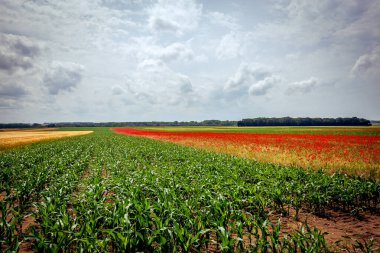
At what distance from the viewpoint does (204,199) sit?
6352mm

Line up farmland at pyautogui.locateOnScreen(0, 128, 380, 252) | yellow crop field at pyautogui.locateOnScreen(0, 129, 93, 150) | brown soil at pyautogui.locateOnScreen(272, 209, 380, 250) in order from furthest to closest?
1. yellow crop field at pyautogui.locateOnScreen(0, 129, 93, 150)
2. brown soil at pyautogui.locateOnScreen(272, 209, 380, 250)
3. farmland at pyautogui.locateOnScreen(0, 128, 380, 252)

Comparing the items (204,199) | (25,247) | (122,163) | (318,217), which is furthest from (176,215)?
(122,163)

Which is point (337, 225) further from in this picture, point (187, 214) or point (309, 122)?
point (309, 122)

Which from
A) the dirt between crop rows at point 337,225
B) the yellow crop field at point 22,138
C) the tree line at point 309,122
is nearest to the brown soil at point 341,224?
the dirt between crop rows at point 337,225

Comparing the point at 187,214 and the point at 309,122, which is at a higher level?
the point at 309,122

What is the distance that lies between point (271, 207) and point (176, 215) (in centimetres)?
386

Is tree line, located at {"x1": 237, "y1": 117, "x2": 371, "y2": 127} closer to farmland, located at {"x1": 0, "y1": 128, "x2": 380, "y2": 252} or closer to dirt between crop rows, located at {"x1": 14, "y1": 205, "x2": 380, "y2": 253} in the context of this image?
farmland, located at {"x1": 0, "y1": 128, "x2": 380, "y2": 252}

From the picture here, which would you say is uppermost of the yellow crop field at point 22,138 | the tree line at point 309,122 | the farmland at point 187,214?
the tree line at point 309,122

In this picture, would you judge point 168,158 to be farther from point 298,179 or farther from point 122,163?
point 298,179

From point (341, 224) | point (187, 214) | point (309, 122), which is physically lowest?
point (341, 224)

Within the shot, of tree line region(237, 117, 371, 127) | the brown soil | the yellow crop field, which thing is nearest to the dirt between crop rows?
the brown soil

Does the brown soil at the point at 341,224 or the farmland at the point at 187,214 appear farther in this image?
the brown soil at the point at 341,224

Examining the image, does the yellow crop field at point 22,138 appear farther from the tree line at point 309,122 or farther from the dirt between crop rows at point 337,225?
the tree line at point 309,122

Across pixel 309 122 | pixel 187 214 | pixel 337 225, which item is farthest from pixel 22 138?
pixel 309 122
